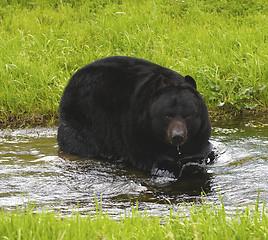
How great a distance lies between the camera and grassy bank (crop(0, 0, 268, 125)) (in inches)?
296

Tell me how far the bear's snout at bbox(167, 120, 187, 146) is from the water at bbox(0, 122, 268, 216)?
419 millimetres

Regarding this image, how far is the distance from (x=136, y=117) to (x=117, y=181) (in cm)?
75

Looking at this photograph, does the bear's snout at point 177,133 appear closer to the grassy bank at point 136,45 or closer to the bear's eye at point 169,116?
the bear's eye at point 169,116

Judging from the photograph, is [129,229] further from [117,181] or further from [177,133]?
[117,181]

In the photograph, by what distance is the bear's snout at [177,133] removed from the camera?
4465mm

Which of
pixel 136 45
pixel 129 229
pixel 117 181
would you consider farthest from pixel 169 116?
pixel 136 45

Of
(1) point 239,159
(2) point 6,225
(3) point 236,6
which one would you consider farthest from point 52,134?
(3) point 236,6

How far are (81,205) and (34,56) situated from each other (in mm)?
5235

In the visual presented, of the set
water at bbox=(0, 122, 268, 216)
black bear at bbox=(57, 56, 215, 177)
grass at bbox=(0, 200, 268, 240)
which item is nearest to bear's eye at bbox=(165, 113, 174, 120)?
black bear at bbox=(57, 56, 215, 177)

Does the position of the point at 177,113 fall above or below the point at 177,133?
above

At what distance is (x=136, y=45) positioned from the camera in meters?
8.82

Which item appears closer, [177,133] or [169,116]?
[177,133]

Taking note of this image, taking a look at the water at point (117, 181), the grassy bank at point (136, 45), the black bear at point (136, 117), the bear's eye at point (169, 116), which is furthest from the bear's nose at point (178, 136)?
the grassy bank at point (136, 45)

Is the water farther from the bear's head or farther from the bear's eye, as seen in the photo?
the bear's eye
